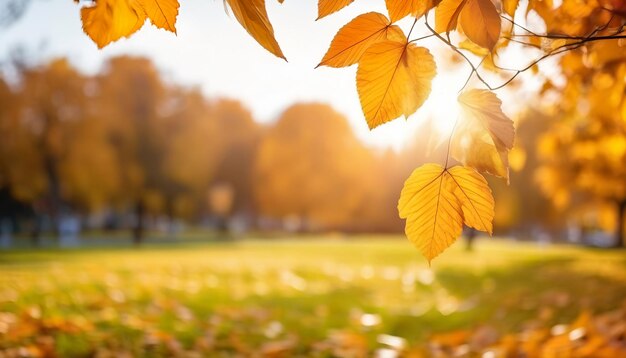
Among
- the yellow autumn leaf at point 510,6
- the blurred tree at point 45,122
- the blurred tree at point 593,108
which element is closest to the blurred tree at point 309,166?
the blurred tree at point 45,122

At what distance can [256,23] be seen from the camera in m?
0.67

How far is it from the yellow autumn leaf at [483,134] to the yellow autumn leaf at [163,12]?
1.28 ft

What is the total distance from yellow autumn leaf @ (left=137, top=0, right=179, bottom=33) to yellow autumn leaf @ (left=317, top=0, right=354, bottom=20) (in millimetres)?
185

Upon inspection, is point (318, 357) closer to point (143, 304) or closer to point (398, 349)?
point (398, 349)

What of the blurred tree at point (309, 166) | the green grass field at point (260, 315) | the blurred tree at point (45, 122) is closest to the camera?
the green grass field at point (260, 315)

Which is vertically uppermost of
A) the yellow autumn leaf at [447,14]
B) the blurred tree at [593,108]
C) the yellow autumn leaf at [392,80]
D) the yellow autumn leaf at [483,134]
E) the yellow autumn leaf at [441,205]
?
the blurred tree at [593,108]

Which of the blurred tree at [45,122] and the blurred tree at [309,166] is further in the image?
the blurred tree at [309,166]

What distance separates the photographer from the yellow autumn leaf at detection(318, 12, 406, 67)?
0.74 meters

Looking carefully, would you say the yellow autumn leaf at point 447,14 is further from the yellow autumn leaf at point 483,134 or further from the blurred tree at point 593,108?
the blurred tree at point 593,108

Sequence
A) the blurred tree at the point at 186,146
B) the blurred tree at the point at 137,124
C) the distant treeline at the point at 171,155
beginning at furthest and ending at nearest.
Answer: the blurred tree at the point at 186,146
the blurred tree at the point at 137,124
the distant treeline at the point at 171,155

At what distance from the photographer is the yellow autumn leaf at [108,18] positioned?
755mm

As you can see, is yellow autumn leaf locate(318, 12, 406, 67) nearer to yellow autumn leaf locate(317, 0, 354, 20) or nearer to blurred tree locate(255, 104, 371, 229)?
yellow autumn leaf locate(317, 0, 354, 20)

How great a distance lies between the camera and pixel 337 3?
0.73 m

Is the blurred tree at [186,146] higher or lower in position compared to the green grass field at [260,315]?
higher
